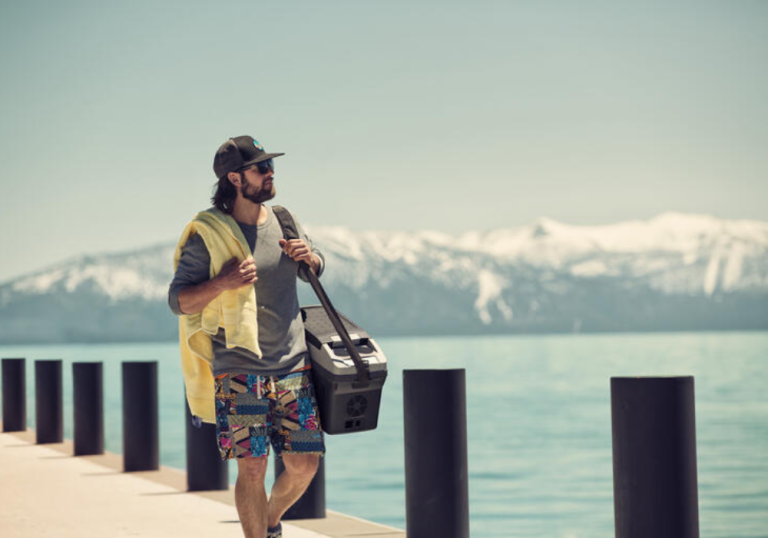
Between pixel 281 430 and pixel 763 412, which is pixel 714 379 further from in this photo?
pixel 281 430

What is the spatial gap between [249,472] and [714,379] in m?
56.7

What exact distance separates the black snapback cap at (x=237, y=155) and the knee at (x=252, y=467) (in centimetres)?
119

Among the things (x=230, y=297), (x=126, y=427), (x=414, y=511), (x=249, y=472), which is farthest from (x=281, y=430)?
(x=126, y=427)

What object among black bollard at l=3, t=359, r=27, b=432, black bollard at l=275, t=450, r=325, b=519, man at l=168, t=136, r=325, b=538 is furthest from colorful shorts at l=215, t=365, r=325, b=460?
black bollard at l=3, t=359, r=27, b=432

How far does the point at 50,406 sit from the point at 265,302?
851 cm

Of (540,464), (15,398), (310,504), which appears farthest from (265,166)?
(540,464)

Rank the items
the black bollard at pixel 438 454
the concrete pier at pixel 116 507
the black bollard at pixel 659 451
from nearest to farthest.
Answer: the black bollard at pixel 659 451 < the black bollard at pixel 438 454 < the concrete pier at pixel 116 507

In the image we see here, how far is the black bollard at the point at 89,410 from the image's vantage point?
36.4 ft

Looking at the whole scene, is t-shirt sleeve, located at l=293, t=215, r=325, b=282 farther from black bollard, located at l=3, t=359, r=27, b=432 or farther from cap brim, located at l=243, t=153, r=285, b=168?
black bollard, located at l=3, t=359, r=27, b=432

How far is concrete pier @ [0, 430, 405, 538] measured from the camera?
21.9 ft

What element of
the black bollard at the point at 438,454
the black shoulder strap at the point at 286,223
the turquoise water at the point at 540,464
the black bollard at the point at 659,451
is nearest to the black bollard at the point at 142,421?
the turquoise water at the point at 540,464

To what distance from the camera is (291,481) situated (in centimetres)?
509

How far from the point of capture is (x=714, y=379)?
58.8 m

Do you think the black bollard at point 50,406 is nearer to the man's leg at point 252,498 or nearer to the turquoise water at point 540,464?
the turquoise water at point 540,464
